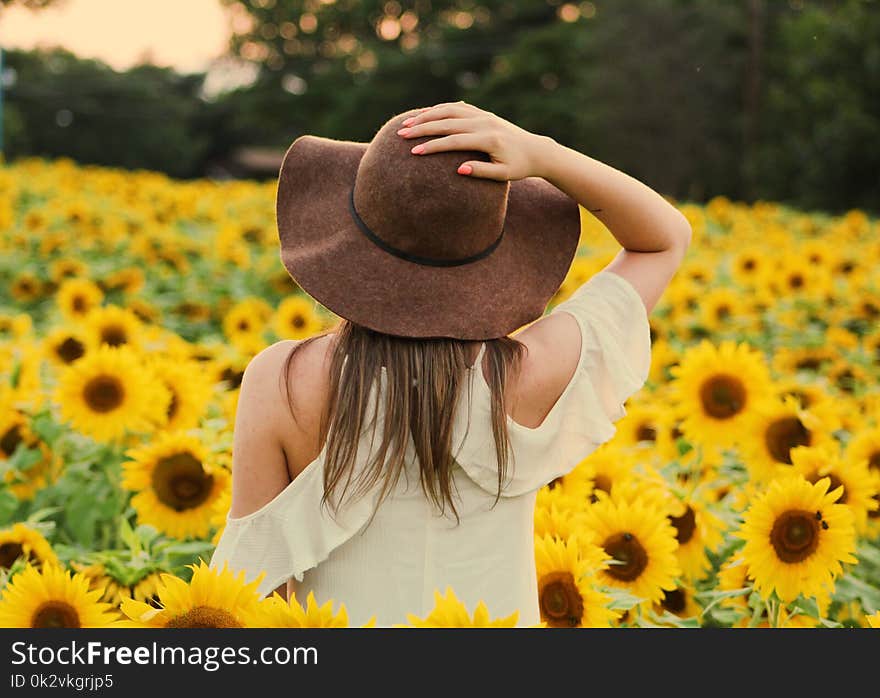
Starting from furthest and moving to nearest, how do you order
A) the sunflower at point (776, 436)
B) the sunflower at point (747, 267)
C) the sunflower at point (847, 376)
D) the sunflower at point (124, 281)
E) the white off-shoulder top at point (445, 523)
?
the sunflower at point (747, 267) → the sunflower at point (124, 281) → the sunflower at point (847, 376) → the sunflower at point (776, 436) → the white off-shoulder top at point (445, 523)

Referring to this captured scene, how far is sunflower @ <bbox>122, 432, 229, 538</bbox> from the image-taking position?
279cm

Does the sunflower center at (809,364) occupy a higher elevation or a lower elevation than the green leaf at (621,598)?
higher

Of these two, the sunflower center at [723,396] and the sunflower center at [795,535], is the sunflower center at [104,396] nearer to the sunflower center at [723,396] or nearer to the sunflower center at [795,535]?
the sunflower center at [723,396]

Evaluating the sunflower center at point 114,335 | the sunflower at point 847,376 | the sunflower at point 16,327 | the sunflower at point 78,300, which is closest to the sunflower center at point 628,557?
the sunflower center at point 114,335

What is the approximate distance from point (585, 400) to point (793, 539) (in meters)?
0.75

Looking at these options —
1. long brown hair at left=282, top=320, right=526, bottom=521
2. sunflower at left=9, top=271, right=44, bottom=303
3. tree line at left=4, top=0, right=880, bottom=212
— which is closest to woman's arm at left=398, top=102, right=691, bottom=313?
long brown hair at left=282, top=320, right=526, bottom=521

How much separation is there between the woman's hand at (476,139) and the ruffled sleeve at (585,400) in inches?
11.6

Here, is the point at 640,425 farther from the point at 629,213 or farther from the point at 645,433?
the point at 629,213

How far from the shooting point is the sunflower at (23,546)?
8.07 feet

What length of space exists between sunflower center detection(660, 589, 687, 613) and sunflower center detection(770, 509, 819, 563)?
43cm

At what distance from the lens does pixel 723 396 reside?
11.1 ft

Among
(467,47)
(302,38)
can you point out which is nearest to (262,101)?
(302,38)

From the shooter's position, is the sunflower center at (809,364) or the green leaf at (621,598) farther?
the sunflower center at (809,364)

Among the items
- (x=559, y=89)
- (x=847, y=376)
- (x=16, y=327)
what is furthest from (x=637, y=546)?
(x=559, y=89)
